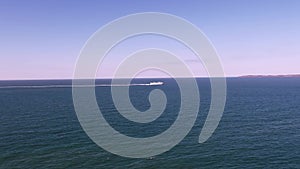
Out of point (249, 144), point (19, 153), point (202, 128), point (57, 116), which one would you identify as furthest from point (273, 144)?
point (57, 116)

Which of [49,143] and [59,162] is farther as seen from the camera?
[49,143]

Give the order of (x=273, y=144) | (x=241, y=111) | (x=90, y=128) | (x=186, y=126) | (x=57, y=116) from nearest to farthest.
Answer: (x=273, y=144) → (x=90, y=128) → (x=186, y=126) → (x=57, y=116) → (x=241, y=111)

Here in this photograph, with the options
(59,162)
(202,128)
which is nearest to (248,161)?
(202,128)

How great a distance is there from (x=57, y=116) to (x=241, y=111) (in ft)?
251

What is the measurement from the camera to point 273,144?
234ft

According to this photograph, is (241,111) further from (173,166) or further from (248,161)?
(173,166)

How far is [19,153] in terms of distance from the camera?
2509 inches

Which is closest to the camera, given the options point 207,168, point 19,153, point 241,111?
point 207,168

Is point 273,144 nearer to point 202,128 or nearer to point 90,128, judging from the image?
point 202,128

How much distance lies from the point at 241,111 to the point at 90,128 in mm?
68385

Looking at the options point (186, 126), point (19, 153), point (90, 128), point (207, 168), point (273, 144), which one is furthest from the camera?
point (186, 126)

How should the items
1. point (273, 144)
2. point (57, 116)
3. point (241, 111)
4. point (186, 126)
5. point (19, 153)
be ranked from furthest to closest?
point (241, 111), point (57, 116), point (186, 126), point (273, 144), point (19, 153)

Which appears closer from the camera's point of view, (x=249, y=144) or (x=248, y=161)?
(x=248, y=161)

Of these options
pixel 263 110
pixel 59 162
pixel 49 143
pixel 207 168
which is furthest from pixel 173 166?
pixel 263 110
